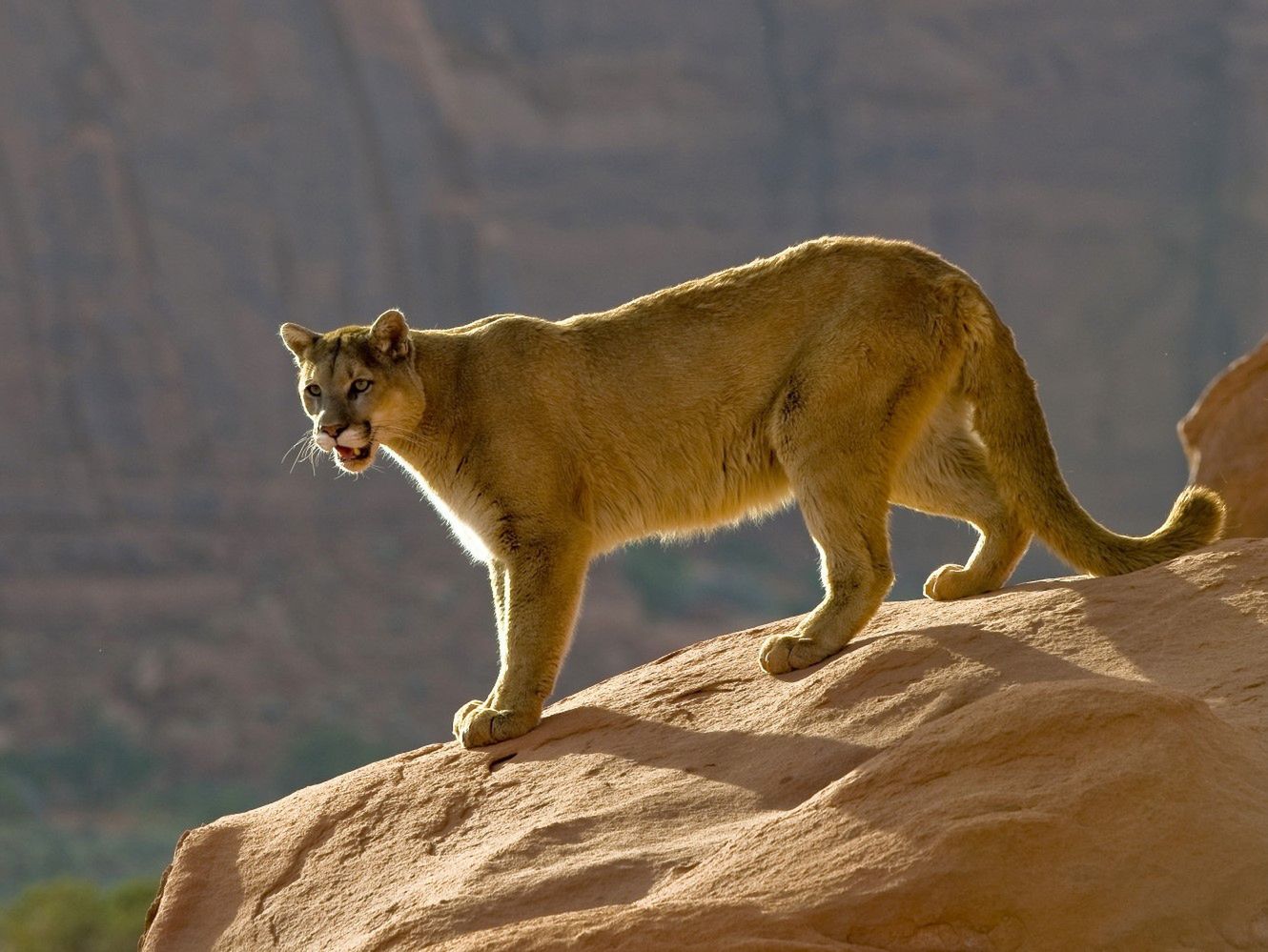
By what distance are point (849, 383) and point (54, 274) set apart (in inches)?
1237

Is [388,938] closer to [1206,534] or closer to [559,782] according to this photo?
[559,782]

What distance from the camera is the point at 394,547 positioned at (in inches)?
1372

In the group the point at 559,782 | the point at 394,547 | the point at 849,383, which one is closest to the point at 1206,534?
the point at 849,383

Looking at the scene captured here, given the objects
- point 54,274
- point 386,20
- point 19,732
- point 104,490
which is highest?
point 386,20

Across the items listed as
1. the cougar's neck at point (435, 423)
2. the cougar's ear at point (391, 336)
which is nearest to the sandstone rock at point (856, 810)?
the cougar's neck at point (435, 423)

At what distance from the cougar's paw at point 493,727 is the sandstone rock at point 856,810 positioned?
0.21 feet

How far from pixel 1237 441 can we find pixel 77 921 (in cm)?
1738

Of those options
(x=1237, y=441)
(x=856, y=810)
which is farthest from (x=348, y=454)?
(x=1237, y=441)

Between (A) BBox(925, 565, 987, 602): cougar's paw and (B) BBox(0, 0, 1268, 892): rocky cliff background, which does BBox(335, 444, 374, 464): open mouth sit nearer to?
(A) BBox(925, 565, 987, 602): cougar's paw

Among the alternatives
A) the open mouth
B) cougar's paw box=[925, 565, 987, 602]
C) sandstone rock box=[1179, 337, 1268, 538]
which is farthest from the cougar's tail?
sandstone rock box=[1179, 337, 1268, 538]

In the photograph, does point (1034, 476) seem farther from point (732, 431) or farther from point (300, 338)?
point (300, 338)

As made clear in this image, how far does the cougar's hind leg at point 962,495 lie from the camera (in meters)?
6.06

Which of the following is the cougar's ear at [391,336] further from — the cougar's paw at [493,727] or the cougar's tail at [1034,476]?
the cougar's tail at [1034,476]

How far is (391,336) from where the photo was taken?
250 inches
